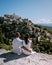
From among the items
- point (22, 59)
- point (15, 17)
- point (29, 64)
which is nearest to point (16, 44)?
point (22, 59)

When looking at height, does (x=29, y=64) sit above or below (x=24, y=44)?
below

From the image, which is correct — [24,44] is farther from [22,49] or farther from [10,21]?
[10,21]

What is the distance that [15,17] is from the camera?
91.9 metres

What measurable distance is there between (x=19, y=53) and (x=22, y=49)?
13.0 inches

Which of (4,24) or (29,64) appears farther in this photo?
(4,24)

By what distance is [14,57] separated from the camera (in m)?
11.2

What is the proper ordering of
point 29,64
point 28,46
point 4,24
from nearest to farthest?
point 29,64, point 28,46, point 4,24

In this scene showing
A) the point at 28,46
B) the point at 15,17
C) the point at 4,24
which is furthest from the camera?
the point at 15,17

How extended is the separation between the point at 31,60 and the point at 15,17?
3230 inches

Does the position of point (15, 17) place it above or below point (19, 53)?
above

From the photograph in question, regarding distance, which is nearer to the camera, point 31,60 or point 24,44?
point 31,60

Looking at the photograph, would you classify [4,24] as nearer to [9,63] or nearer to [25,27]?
[25,27]

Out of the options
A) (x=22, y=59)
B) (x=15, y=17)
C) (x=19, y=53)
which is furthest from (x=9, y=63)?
(x=15, y=17)

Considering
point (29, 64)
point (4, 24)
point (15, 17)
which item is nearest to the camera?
point (29, 64)
